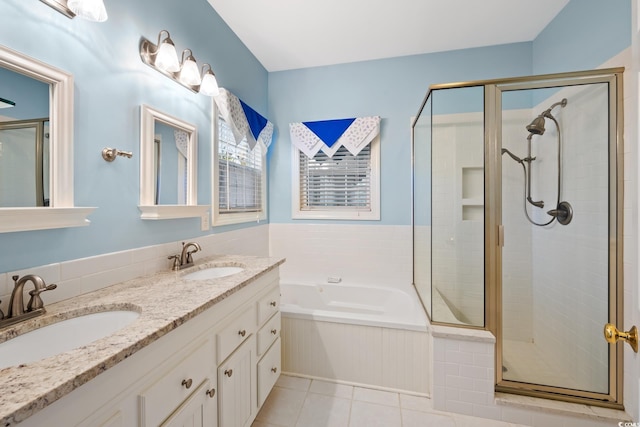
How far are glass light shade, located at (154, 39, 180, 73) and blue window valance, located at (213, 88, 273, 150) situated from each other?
476 millimetres

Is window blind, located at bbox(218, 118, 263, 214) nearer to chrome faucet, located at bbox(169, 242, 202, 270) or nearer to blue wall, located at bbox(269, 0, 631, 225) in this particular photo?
blue wall, located at bbox(269, 0, 631, 225)

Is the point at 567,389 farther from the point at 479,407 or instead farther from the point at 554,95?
the point at 554,95

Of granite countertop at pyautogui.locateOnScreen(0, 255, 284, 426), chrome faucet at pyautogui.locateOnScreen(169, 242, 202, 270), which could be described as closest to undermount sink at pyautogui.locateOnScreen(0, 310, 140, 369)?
granite countertop at pyautogui.locateOnScreen(0, 255, 284, 426)

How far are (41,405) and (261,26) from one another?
8.09 feet

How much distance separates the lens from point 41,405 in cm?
49

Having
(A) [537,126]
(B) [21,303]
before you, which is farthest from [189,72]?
(A) [537,126]

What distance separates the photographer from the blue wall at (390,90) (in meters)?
2.33

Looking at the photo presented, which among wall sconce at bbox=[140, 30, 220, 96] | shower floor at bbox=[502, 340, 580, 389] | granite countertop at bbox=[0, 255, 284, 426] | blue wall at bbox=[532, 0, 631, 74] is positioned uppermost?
blue wall at bbox=[532, 0, 631, 74]

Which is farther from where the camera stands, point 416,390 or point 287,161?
point 287,161

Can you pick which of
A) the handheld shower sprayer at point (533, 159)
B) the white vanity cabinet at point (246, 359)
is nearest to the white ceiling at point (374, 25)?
the handheld shower sprayer at point (533, 159)

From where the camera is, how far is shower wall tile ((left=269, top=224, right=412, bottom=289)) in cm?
257

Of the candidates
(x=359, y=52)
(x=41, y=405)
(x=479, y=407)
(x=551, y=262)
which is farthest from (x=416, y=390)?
(x=359, y=52)

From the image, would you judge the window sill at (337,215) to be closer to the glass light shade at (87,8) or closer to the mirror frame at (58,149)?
the mirror frame at (58,149)

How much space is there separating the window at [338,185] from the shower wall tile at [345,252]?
0.49 ft
